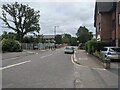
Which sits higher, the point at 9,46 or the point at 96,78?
the point at 9,46

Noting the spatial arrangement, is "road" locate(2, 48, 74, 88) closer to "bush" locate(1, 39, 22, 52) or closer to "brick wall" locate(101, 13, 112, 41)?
"brick wall" locate(101, 13, 112, 41)

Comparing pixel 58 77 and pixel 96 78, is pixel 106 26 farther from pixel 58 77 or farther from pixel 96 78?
pixel 58 77

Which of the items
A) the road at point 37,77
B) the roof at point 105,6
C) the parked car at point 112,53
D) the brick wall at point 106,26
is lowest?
the road at point 37,77

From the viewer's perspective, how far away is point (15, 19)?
83.9 meters

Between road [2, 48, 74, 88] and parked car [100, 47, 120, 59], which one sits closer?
road [2, 48, 74, 88]

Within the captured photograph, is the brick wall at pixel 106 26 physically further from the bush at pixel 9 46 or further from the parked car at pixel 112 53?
the bush at pixel 9 46

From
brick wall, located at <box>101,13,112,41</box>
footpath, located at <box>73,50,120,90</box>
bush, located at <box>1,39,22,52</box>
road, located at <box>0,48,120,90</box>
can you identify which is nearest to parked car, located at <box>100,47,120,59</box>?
road, located at <box>0,48,120,90</box>

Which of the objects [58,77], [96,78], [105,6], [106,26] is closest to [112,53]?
[96,78]

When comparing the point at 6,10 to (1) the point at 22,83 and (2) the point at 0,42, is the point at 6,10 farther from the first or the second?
(1) the point at 22,83

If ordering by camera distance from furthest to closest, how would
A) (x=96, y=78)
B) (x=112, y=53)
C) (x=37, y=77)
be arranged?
(x=112, y=53) < (x=96, y=78) < (x=37, y=77)

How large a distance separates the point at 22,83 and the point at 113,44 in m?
28.2

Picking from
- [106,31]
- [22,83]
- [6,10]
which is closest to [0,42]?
[106,31]

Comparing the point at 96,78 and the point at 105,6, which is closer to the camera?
the point at 96,78

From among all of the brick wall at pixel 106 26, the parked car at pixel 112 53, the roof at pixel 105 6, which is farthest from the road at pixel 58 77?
the roof at pixel 105 6
